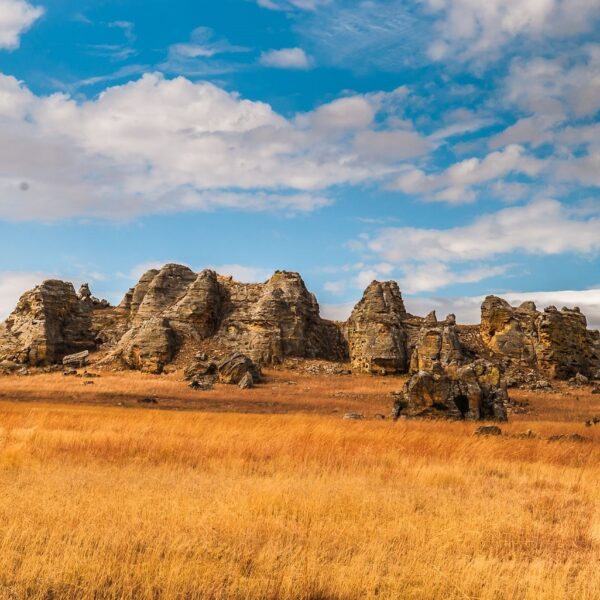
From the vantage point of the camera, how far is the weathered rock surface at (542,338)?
59.7 metres

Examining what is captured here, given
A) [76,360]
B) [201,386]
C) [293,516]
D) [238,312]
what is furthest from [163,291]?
[293,516]

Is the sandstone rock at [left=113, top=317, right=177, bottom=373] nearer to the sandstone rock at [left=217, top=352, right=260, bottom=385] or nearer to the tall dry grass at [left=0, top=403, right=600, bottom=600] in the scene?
the sandstone rock at [left=217, top=352, right=260, bottom=385]

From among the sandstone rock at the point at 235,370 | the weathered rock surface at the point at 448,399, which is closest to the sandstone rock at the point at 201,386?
the sandstone rock at the point at 235,370

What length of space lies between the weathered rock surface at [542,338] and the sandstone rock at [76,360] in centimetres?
4433

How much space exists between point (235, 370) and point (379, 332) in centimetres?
2022

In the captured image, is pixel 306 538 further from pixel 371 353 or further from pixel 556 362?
pixel 556 362

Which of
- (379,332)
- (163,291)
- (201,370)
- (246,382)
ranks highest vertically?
(163,291)

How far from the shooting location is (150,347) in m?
58.8

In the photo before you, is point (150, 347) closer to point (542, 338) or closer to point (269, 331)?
point (269, 331)

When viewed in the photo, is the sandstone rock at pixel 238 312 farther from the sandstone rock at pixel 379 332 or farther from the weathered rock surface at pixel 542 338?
the weathered rock surface at pixel 542 338

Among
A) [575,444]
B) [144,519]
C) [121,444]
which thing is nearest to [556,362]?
[575,444]

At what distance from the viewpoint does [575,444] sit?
16.0 meters

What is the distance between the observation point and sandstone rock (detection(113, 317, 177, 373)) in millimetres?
58062

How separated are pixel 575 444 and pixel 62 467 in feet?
43.9
